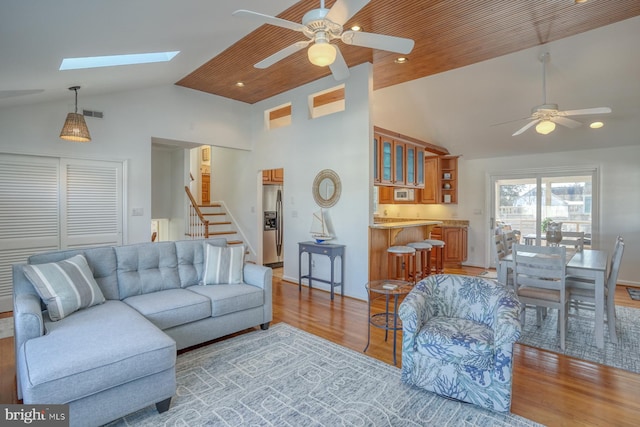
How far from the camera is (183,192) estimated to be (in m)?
6.66

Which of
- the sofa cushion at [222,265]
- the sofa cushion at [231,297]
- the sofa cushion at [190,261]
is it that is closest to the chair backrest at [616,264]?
the sofa cushion at [231,297]

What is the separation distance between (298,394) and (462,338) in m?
1.21

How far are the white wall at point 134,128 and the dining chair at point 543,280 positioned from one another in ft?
16.6

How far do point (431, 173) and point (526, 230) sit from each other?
87.1 inches

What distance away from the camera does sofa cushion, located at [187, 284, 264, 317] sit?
310 centimetres

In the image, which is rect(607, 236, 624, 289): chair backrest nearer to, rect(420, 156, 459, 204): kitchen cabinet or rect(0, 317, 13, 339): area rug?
rect(420, 156, 459, 204): kitchen cabinet

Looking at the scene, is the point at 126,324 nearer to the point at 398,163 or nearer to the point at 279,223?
the point at 398,163

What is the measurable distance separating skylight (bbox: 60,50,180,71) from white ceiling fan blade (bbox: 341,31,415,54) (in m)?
2.18

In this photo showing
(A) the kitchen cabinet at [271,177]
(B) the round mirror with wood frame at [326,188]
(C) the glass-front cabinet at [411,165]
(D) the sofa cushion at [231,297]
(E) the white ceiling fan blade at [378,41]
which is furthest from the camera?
(A) the kitchen cabinet at [271,177]

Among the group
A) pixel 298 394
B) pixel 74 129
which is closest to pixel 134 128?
pixel 74 129

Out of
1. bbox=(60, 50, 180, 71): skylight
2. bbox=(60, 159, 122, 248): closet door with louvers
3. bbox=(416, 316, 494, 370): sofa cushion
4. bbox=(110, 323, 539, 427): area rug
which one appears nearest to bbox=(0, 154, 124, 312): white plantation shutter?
bbox=(60, 159, 122, 248): closet door with louvers

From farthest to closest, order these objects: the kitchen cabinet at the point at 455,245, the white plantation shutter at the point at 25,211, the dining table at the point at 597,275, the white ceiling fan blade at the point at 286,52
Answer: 1. the kitchen cabinet at the point at 455,245
2. the white plantation shutter at the point at 25,211
3. the dining table at the point at 597,275
4. the white ceiling fan blade at the point at 286,52

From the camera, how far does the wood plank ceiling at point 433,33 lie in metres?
3.07

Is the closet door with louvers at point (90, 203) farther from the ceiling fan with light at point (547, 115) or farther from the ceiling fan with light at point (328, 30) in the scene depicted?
the ceiling fan with light at point (547, 115)
